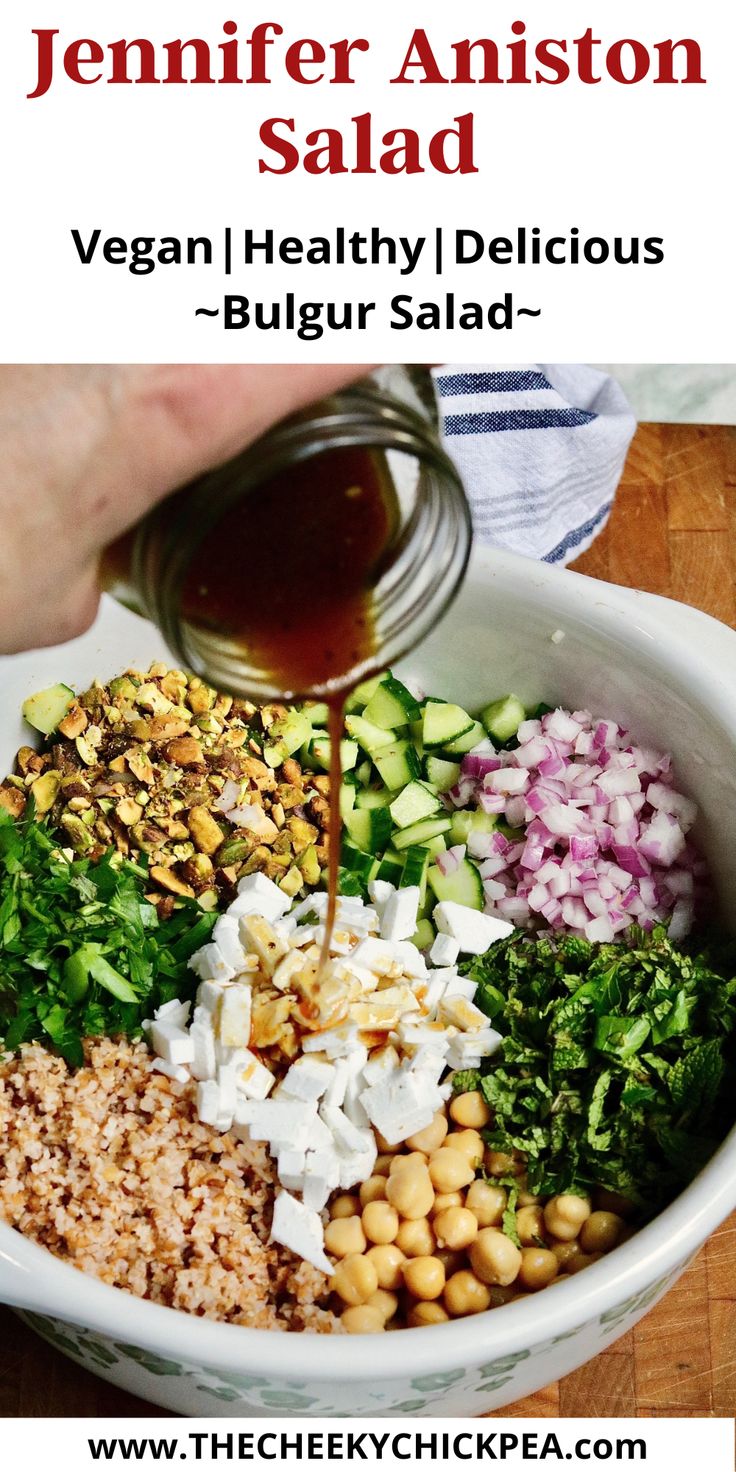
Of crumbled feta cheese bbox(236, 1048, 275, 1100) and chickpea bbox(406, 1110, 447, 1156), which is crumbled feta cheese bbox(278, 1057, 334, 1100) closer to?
crumbled feta cheese bbox(236, 1048, 275, 1100)

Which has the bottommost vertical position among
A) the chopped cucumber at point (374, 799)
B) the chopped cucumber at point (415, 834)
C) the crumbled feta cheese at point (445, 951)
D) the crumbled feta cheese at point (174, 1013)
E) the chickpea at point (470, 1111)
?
the chickpea at point (470, 1111)

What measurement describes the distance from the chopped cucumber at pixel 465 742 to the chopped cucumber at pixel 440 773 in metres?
0.02

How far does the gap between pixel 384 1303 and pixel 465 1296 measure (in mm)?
98

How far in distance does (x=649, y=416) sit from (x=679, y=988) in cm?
138

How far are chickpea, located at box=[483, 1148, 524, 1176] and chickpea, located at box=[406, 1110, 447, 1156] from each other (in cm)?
6

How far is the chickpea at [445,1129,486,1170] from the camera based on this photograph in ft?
5.70

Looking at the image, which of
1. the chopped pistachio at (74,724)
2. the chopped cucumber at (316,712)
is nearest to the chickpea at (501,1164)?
the chopped cucumber at (316,712)

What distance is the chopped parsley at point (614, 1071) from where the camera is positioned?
170cm

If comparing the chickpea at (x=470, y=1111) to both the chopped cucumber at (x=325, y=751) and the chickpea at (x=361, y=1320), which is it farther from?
the chopped cucumber at (x=325, y=751)

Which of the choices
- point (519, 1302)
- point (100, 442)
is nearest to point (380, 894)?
point (519, 1302)

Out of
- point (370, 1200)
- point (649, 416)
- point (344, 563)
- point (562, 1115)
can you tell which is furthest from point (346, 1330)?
point (649, 416)

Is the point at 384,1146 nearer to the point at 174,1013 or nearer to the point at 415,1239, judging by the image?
the point at 415,1239

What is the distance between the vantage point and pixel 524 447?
230 cm

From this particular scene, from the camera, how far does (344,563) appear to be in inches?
49.2
